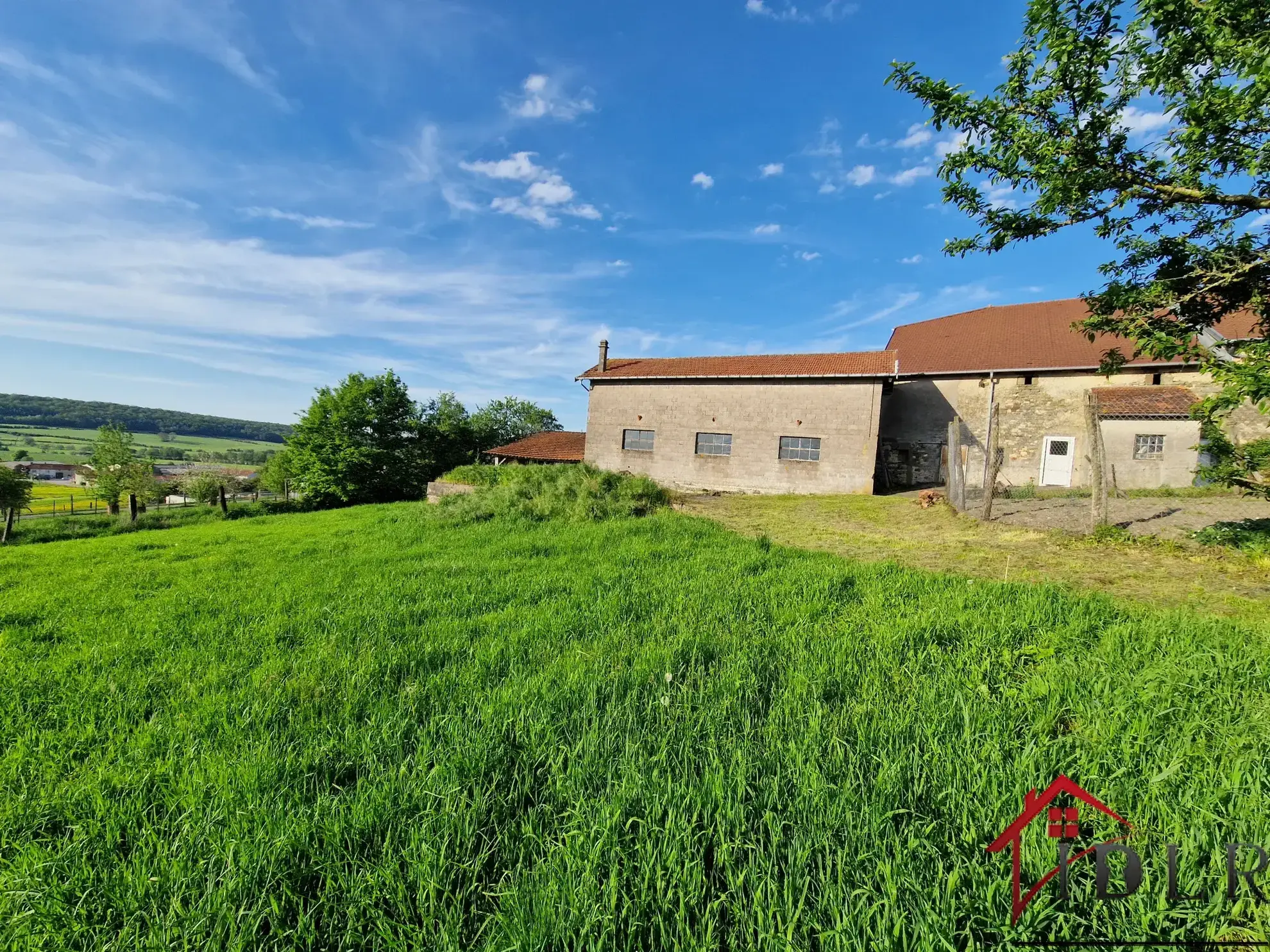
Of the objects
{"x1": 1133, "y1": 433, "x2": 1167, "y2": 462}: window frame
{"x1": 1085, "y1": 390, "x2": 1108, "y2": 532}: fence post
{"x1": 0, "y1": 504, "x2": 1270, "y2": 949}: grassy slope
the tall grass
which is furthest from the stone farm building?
{"x1": 0, "y1": 504, "x2": 1270, "y2": 949}: grassy slope

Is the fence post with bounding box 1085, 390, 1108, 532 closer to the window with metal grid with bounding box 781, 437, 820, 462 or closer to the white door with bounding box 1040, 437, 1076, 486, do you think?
the window with metal grid with bounding box 781, 437, 820, 462

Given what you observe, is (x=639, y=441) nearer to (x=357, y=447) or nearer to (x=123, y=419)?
(x=357, y=447)

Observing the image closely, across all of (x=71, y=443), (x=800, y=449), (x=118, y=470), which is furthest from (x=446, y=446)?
(x=71, y=443)

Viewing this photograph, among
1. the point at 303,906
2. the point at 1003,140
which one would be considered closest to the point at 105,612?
the point at 303,906

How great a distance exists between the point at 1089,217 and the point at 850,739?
7.01 m

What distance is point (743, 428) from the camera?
59.9 ft

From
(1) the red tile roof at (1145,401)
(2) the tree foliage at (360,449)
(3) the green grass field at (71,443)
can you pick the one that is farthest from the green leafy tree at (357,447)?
(3) the green grass field at (71,443)

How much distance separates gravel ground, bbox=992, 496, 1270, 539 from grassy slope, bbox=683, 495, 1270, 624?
907 millimetres

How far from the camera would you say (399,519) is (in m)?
11.8

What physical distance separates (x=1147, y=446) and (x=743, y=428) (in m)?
13.1

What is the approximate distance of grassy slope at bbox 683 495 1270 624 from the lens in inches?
188

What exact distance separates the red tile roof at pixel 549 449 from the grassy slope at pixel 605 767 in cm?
1879

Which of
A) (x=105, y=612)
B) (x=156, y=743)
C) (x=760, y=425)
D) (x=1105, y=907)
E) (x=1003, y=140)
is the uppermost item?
(x=1003, y=140)

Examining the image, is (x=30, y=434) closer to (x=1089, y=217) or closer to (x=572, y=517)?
(x=572, y=517)
